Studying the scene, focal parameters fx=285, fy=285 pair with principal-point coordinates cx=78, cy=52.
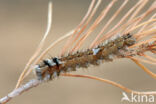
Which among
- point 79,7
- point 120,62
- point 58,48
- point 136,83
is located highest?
point 79,7

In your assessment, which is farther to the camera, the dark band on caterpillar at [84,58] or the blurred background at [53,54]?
the blurred background at [53,54]

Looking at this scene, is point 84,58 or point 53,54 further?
point 53,54

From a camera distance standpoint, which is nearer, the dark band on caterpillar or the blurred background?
the dark band on caterpillar

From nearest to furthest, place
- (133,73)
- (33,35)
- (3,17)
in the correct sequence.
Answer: (133,73), (33,35), (3,17)

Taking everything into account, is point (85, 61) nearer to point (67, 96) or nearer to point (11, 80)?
point (67, 96)

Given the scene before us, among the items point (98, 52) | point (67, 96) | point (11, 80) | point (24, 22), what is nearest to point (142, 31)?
point (98, 52)
